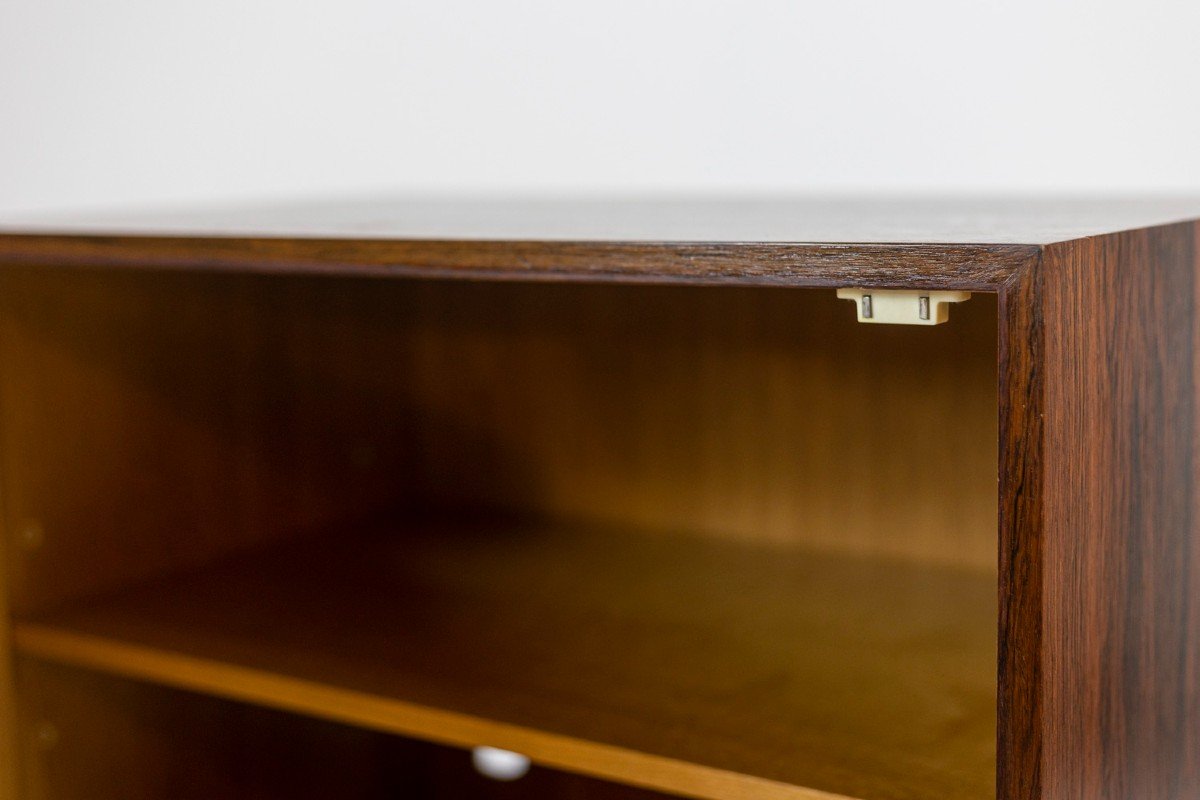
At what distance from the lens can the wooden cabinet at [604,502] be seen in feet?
2.34

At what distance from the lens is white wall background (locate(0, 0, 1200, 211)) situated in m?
1.72

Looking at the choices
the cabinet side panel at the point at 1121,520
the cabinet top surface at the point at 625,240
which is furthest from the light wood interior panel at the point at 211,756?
the cabinet side panel at the point at 1121,520

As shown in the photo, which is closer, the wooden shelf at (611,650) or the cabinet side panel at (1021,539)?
the cabinet side panel at (1021,539)

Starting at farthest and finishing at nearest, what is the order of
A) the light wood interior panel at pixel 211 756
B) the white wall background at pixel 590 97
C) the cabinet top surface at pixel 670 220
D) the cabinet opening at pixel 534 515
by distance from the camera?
the white wall background at pixel 590 97, the light wood interior panel at pixel 211 756, the cabinet opening at pixel 534 515, the cabinet top surface at pixel 670 220

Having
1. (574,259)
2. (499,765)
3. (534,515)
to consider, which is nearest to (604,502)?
(534,515)

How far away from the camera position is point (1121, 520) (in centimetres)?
75

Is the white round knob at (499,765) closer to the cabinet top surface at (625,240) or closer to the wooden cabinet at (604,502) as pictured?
the wooden cabinet at (604,502)

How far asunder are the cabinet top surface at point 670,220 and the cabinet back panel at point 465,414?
0.24 feet

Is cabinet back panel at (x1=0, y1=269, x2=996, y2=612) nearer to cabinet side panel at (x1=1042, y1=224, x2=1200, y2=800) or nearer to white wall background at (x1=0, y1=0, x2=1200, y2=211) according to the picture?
cabinet side panel at (x1=1042, y1=224, x2=1200, y2=800)

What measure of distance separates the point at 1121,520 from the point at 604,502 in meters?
0.66

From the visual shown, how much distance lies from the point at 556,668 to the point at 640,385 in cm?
40

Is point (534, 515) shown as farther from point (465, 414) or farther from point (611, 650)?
point (611, 650)

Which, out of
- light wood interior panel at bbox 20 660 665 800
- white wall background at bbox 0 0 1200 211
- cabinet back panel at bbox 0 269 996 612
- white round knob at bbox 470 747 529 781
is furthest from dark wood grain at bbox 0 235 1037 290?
white wall background at bbox 0 0 1200 211

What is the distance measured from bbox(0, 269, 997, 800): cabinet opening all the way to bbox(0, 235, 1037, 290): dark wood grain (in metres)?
0.19
